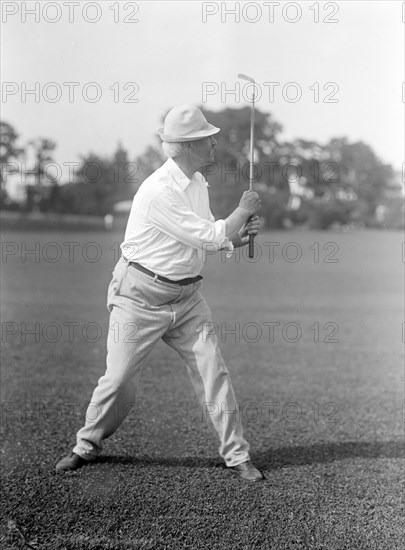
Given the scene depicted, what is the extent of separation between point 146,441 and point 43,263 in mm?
16237

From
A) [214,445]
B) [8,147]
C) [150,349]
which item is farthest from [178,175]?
[8,147]

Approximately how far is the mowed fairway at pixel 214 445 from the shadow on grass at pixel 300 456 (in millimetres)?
18

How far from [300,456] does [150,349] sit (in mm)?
1258

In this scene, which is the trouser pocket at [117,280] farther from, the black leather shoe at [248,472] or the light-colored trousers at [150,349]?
the black leather shoe at [248,472]

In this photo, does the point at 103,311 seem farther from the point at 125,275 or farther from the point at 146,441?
the point at 125,275

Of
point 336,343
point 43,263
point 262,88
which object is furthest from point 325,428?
point 43,263

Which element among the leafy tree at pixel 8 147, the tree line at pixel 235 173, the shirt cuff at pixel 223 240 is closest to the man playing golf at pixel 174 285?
the shirt cuff at pixel 223 240

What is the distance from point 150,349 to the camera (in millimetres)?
4562

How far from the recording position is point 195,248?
4379 millimetres

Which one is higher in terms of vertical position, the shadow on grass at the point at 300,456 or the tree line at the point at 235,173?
the tree line at the point at 235,173

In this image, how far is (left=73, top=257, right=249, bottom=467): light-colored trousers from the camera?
4.48 metres

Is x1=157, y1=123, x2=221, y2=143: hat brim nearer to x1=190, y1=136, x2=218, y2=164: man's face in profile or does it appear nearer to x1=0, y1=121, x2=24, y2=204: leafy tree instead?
x1=190, y1=136, x2=218, y2=164: man's face in profile

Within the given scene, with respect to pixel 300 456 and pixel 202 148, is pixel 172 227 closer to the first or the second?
pixel 202 148

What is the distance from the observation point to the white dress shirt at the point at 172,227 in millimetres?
4246
